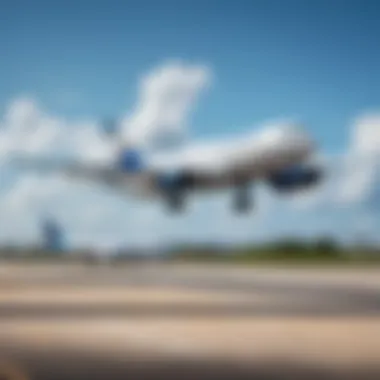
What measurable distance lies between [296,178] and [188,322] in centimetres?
91

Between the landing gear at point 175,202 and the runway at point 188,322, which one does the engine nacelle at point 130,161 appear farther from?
the runway at point 188,322

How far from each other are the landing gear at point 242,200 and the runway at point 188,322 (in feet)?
1.00

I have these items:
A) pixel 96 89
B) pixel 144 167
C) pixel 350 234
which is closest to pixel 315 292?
pixel 350 234

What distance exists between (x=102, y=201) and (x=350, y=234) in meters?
1.26

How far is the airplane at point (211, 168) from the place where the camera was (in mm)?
3986

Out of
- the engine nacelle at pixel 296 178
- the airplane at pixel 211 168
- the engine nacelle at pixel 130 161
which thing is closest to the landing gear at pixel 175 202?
the airplane at pixel 211 168

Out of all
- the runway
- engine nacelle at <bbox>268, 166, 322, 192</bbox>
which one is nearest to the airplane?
engine nacelle at <bbox>268, 166, 322, 192</bbox>

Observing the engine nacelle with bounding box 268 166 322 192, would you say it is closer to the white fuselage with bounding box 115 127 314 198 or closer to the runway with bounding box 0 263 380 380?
the white fuselage with bounding box 115 127 314 198

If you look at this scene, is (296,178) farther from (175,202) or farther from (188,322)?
(188,322)

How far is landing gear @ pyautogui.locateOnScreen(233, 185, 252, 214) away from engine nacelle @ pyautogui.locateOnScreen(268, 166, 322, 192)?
0.14m

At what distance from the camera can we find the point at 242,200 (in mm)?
4047

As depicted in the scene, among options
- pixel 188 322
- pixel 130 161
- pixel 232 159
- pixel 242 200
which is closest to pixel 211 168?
pixel 232 159

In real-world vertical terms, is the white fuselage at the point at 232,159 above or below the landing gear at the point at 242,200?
above

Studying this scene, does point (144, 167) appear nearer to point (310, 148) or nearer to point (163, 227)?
point (163, 227)
